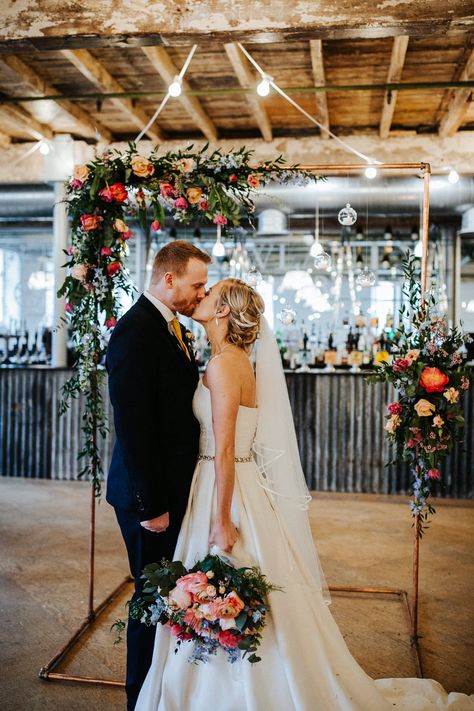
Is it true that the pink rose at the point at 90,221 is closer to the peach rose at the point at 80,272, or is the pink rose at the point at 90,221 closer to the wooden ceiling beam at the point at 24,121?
the peach rose at the point at 80,272

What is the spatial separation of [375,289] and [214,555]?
10005mm

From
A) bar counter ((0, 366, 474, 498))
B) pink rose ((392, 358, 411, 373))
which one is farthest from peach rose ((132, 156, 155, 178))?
bar counter ((0, 366, 474, 498))

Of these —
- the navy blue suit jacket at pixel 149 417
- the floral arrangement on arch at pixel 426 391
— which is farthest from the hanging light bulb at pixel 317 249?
the navy blue suit jacket at pixel 149 417

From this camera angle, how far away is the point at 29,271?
1333cm

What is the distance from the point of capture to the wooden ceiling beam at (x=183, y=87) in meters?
4.42

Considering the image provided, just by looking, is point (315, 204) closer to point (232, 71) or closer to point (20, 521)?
point (232, 71)

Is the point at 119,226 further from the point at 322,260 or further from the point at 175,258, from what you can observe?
the point at 322,260

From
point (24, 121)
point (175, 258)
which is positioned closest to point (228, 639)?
point (175, 258)

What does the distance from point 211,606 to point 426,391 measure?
153cm

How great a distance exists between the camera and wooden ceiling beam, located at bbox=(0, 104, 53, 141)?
5609mm

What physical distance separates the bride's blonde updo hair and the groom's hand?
66 centimetres

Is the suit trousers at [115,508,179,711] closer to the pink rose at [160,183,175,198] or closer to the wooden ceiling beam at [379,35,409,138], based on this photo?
the pink rose at [160,183,175,198]

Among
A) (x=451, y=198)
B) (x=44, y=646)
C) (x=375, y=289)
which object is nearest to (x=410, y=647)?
(x=44, y=646)

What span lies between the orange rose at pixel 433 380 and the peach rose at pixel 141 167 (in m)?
1.58
